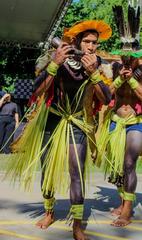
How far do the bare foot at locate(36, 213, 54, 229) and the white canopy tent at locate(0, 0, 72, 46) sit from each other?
11299 mm

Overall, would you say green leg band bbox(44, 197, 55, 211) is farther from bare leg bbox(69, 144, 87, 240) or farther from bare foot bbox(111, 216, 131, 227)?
bare foot bbox(111, 216, 131, 227)

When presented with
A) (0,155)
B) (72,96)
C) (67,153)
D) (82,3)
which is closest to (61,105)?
(72,96)

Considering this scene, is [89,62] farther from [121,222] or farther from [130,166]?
[121,222]

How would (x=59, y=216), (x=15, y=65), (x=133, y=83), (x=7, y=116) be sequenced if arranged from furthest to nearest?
(x=15, y=65), (x=7, y=116), (x=59, y=216), (x=133, y=83)

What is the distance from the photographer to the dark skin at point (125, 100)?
5316 mm

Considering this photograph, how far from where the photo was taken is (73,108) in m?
4.88

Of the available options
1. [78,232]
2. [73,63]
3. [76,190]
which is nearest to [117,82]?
[73,63]

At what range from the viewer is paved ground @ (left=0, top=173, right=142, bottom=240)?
4896 mm

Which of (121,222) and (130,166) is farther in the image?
(130,166)

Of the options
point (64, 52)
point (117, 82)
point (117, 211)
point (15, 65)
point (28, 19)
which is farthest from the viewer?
point (15, 65)

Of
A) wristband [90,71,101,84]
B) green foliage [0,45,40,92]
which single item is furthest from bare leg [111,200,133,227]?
green foliage [0,45,40,92]

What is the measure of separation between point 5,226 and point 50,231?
412 millimetres

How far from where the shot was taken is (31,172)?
496cm

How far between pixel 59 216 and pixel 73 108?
1250mm
